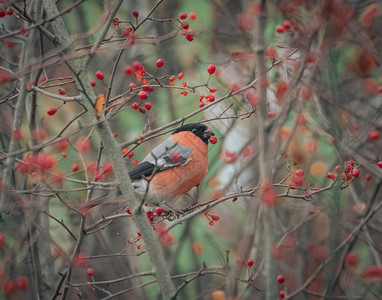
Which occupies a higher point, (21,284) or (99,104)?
(99,104)

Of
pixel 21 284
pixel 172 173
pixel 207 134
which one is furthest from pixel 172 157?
pixel 21 284

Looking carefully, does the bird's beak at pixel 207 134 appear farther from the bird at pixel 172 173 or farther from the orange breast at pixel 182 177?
the orange breast at pixel 182 177

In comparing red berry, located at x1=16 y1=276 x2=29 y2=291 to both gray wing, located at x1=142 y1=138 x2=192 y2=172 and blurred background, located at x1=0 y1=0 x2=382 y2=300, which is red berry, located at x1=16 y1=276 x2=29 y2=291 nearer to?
blurred background, located at x1=0 y1=0 x2=382 y2=300

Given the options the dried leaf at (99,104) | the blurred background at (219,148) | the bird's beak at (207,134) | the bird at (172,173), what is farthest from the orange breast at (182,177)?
the dried leaf at (99,104)

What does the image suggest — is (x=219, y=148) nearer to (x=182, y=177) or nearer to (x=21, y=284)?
(x=182, y=177)

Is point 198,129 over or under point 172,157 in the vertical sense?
over

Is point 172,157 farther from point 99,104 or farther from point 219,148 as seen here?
point 99,104

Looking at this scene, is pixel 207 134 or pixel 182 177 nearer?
pixel 182 177

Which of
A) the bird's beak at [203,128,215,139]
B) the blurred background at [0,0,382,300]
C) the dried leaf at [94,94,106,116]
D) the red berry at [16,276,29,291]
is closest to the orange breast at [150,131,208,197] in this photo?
the bird's beak at [203,128,215,139]

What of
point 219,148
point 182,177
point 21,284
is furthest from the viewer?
point 219,148

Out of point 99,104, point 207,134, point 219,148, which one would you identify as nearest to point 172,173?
point 207,134

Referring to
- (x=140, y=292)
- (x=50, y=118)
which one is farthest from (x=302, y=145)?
(x=50, y=118)

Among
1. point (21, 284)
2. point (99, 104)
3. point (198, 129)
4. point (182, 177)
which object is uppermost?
point (198, 129)

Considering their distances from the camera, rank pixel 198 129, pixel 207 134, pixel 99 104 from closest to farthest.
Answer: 1. pixel 99 104
2. pixel 207 134
3. pixel 198 129
